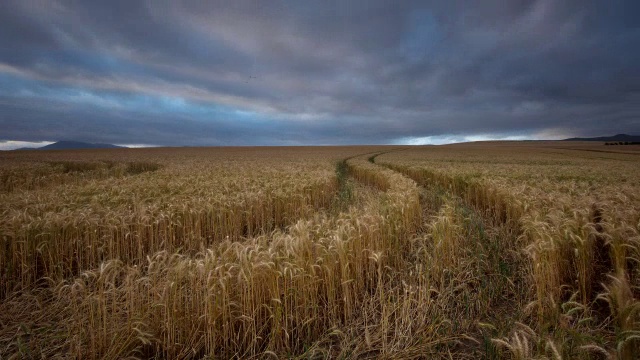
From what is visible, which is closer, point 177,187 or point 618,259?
point 618,259

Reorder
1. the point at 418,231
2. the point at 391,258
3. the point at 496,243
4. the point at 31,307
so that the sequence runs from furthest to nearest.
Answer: the point at 418,231 → the point at 496,243 → the point at 391,258 → the point at 31,307

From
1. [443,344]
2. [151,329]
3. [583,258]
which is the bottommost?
[443,344]

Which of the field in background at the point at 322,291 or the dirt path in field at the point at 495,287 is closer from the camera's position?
the field in background at the point at 322,291

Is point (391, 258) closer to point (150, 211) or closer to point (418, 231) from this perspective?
point (418, 231)

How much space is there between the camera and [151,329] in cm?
305

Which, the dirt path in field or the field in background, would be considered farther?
the dirt path in field

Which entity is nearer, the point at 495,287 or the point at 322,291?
the point at 322,291

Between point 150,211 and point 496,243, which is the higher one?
point 150,211

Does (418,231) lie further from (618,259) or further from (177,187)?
(177,187)

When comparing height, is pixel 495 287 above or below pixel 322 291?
below

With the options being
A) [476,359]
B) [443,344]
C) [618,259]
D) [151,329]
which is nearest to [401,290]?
[443,344]

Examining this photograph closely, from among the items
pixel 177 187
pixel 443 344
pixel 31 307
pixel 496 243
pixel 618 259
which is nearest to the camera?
pixel 443 344

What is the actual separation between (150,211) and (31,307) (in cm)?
255

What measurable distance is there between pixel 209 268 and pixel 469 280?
3863 mm
